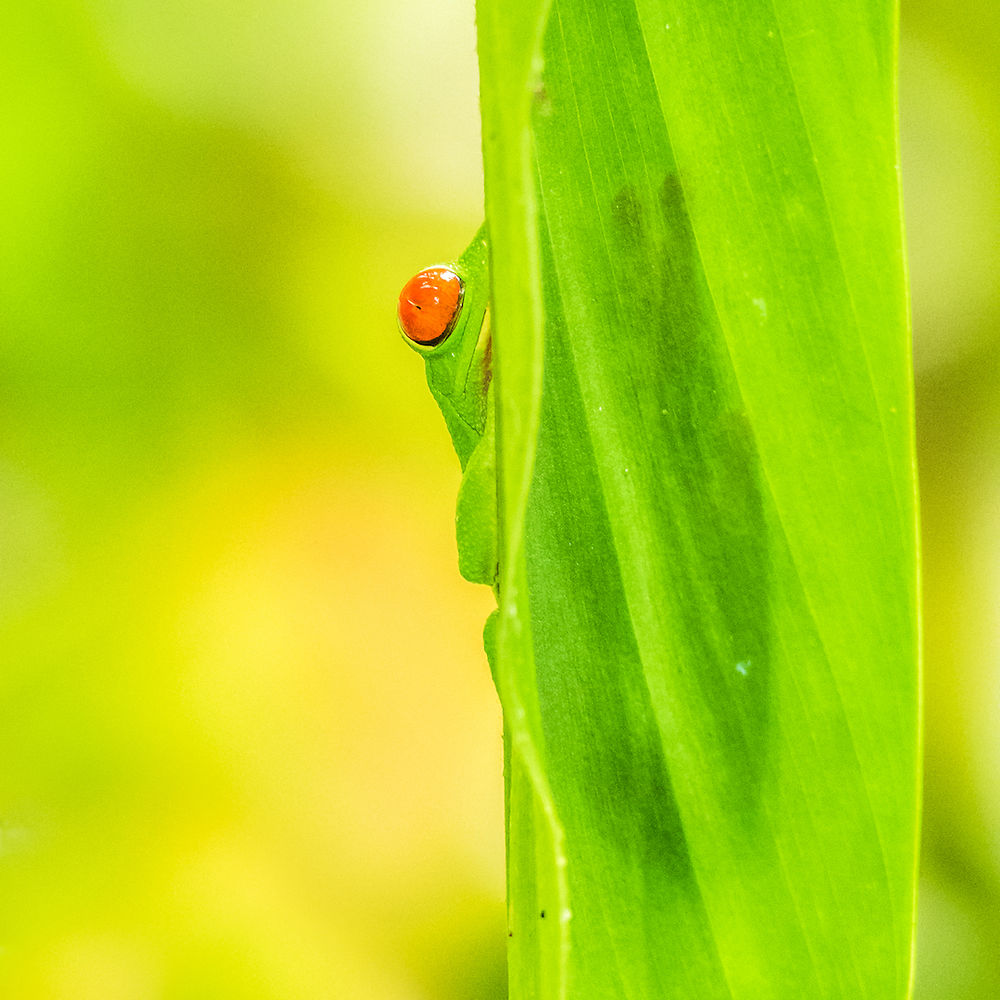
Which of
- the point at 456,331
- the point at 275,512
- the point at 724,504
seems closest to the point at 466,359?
the point at 456,331

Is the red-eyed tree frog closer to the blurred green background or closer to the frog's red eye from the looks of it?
the frog's red eye

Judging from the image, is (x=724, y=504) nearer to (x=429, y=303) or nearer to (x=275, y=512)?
(x=429, y=303)

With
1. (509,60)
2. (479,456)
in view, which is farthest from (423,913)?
(509,60)

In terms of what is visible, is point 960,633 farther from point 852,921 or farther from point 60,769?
point 60,769

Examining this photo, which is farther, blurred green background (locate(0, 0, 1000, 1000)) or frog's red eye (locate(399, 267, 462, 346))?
blurred green background (locate(0, 0, 1000, 1000))

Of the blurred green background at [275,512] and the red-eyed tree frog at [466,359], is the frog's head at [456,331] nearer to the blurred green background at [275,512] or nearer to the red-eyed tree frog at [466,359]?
the red-eyed tree frog at [466,359]

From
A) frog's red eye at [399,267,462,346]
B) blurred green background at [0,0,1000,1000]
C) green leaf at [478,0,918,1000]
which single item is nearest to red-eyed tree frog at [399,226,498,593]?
frog's red eye at [399,267,462,346]
